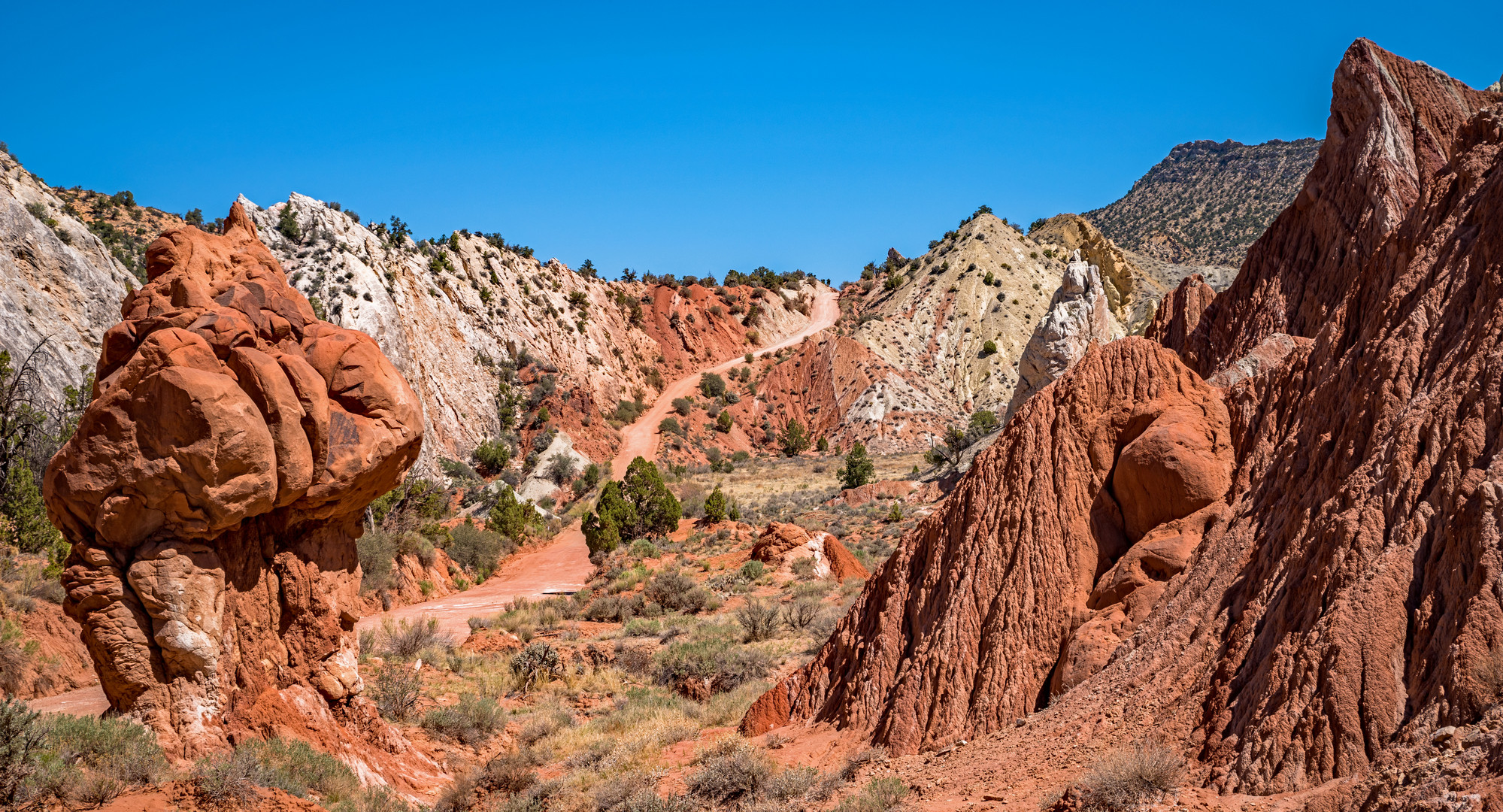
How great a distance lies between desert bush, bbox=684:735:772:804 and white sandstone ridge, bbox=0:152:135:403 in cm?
2870

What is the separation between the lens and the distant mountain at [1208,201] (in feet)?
263

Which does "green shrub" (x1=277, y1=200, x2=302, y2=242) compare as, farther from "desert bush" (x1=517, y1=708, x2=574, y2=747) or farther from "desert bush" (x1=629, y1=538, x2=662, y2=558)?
"desert bush" (x1=517, y1=708, x2=574, y2=747)

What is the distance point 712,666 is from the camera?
16.4 meters

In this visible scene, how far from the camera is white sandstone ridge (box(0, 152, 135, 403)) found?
30047mm

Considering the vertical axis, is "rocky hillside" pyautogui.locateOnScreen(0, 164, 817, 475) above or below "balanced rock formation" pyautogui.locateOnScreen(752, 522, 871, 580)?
above

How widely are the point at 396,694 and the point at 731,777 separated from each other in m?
6.00

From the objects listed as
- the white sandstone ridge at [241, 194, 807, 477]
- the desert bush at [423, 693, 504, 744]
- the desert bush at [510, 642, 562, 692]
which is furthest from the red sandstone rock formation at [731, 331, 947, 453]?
the desert bush at [423, 693, 504, 744]

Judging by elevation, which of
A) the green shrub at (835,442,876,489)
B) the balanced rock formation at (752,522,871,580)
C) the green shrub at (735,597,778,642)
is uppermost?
the green shrub at (835,442,876,489)

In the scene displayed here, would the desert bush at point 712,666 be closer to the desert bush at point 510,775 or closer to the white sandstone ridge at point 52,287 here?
the desert bush at point 510,775

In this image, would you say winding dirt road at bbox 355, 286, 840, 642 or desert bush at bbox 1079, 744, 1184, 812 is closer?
desert bush at bbox 1079, 744, 1184, 812

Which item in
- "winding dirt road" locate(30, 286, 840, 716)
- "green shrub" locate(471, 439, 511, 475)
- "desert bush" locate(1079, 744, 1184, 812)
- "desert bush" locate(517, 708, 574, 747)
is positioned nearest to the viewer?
"desert bush" locate(1079, 744, 1184, 812)

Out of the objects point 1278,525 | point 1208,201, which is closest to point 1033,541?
point 1278,525

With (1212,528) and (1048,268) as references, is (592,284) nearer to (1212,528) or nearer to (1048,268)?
(1048,268)

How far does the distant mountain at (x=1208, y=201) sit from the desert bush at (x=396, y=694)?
72150 millimetres
